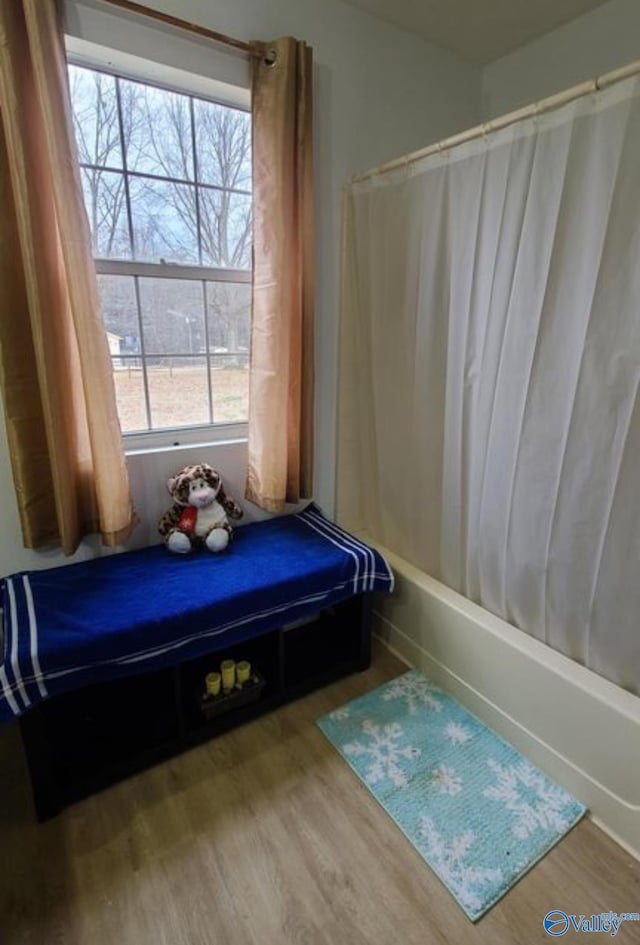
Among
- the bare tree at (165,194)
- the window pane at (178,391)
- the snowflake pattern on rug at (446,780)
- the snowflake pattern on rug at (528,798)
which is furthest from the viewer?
the window pane at (178,391)

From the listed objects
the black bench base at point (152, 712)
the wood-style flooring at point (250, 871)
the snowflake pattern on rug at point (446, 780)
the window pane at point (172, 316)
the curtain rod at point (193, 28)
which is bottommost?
the wood-style flooring at point (250, 871)

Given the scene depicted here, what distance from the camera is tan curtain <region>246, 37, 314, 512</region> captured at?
5.41 ft

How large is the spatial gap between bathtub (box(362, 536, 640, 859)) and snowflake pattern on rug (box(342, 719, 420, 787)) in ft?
1.00

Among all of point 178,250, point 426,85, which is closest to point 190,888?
point 178,250

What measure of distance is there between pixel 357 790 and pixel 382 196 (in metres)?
2.07

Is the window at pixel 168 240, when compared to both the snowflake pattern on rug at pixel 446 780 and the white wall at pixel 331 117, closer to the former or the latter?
the white wall at pixel 331 117

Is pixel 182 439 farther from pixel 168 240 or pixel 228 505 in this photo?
pixel 168 240

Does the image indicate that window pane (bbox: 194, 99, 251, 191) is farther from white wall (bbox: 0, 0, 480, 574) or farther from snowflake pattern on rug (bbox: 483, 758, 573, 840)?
snowflake pattern on rug (bbox: 483, 758, 573, 840)

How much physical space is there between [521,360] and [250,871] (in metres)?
1.59

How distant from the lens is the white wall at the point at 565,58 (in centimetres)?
173

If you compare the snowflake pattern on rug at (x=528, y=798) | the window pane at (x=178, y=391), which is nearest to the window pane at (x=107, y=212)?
the window pane at (x=178, y=391)

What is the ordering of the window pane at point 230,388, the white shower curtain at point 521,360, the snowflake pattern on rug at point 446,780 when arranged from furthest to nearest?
the window pane at point 230,388, the snowflake pattern on rug at point 446,780, the white shower curtain at point 521,360

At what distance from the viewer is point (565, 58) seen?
1.92 meters

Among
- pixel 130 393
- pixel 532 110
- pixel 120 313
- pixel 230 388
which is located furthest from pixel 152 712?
pixel 532 110
